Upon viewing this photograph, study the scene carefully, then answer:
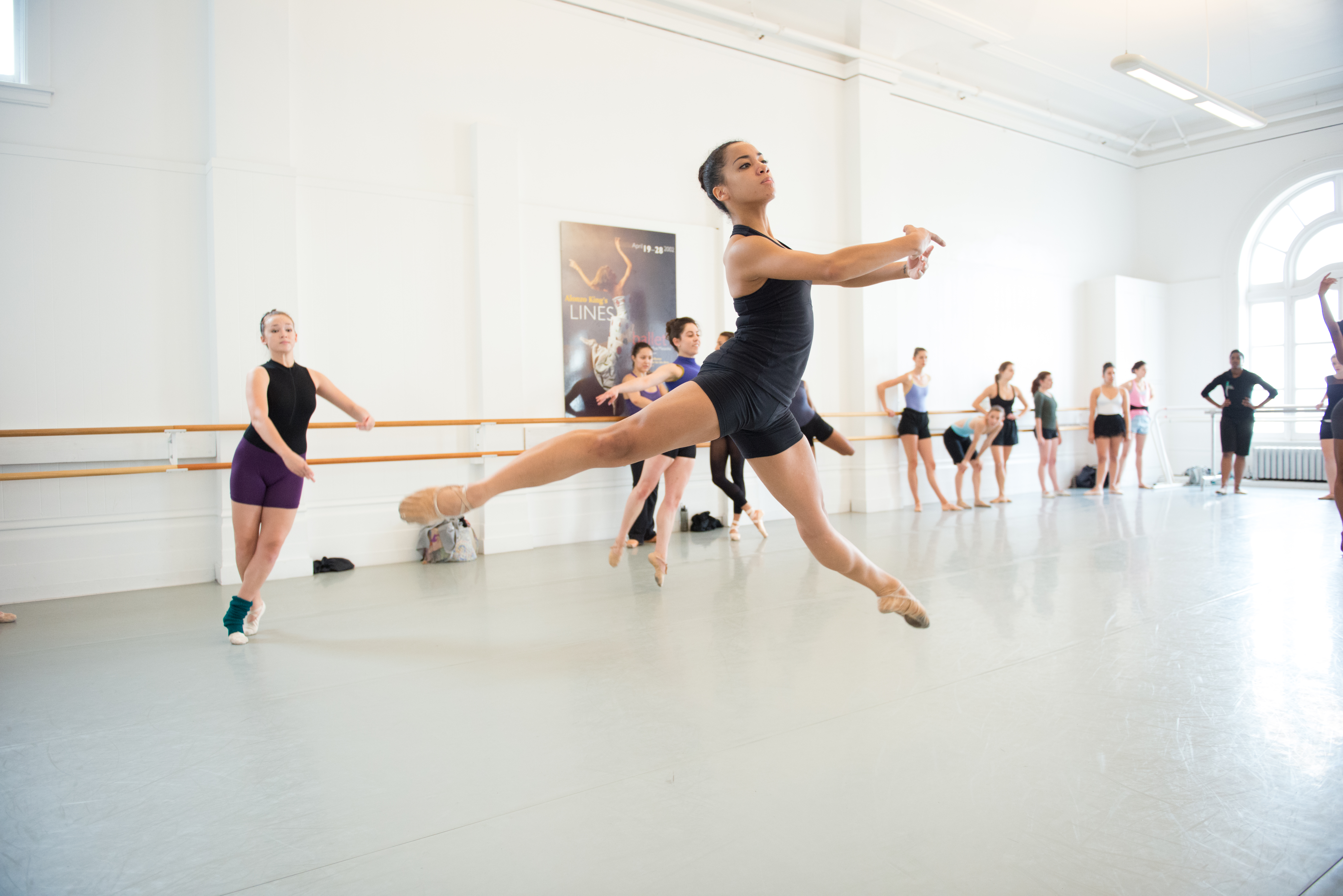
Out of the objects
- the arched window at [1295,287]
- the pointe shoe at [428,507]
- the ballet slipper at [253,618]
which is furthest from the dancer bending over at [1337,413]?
the arched window at [1295,287]

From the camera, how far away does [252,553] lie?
3883 mm

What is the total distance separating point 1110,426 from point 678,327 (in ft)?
24.9

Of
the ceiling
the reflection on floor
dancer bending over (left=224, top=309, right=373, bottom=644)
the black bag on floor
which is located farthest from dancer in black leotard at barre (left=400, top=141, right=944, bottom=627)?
the ceiling

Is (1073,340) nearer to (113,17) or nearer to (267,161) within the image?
(267,161)

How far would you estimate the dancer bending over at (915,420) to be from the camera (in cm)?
884

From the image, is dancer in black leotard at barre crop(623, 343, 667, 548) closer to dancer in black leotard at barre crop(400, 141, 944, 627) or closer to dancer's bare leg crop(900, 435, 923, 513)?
dancer's bare leg crop(900, 435, 923, 513)

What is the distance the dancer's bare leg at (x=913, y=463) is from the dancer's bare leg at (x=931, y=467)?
69mm

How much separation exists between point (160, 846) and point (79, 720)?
120 centimetres

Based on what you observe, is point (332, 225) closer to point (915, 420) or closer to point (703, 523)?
point (703, 523)

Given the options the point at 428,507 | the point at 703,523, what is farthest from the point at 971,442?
the point at 428,507

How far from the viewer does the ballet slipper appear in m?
3.86

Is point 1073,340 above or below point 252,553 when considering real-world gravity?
above

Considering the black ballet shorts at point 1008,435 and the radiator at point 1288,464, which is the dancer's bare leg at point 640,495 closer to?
the black ballet shorts at point 1008,435

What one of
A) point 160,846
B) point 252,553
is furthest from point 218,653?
point 160,846
